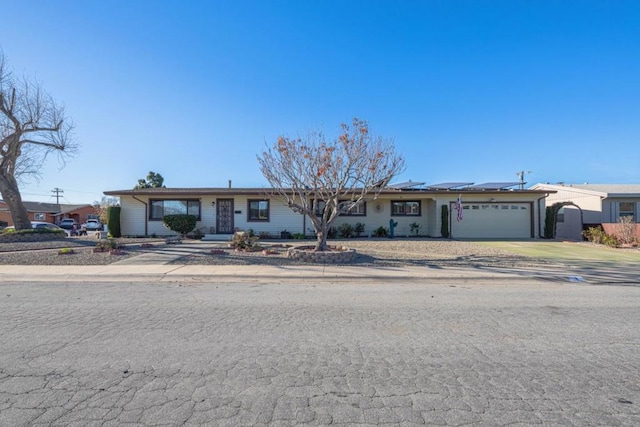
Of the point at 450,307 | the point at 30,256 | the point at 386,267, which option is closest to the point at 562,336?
the point at 450,307

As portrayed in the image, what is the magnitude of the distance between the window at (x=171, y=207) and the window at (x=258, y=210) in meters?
3.48

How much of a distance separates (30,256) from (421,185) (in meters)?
20.2

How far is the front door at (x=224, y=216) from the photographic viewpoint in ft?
71.0

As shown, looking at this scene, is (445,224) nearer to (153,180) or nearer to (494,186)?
(494,186)

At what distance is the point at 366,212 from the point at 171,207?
13.0m

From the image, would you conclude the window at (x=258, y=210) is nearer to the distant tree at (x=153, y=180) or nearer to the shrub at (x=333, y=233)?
the shrub at (x=333, y=233)

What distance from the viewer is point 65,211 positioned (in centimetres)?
5722

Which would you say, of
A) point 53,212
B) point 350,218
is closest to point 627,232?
point 350,218

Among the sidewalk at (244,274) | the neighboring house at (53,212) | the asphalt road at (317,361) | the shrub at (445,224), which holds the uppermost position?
the neighboring house at (53,212)

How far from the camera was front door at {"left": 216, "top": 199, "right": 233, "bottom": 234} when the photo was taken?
21.6 meters

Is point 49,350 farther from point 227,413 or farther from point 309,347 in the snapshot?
point 309,347

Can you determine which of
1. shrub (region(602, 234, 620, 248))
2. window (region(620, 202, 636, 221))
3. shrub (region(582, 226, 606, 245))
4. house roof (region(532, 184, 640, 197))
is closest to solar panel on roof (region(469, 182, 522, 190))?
shrub (region(582, 226, 606, 245))

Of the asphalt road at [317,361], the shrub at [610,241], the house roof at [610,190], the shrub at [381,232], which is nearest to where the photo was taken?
the asphalt road at [317,361]

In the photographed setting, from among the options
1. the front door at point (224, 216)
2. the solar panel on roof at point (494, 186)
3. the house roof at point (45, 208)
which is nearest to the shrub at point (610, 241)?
the solar panel on roof at point (494, 186)
